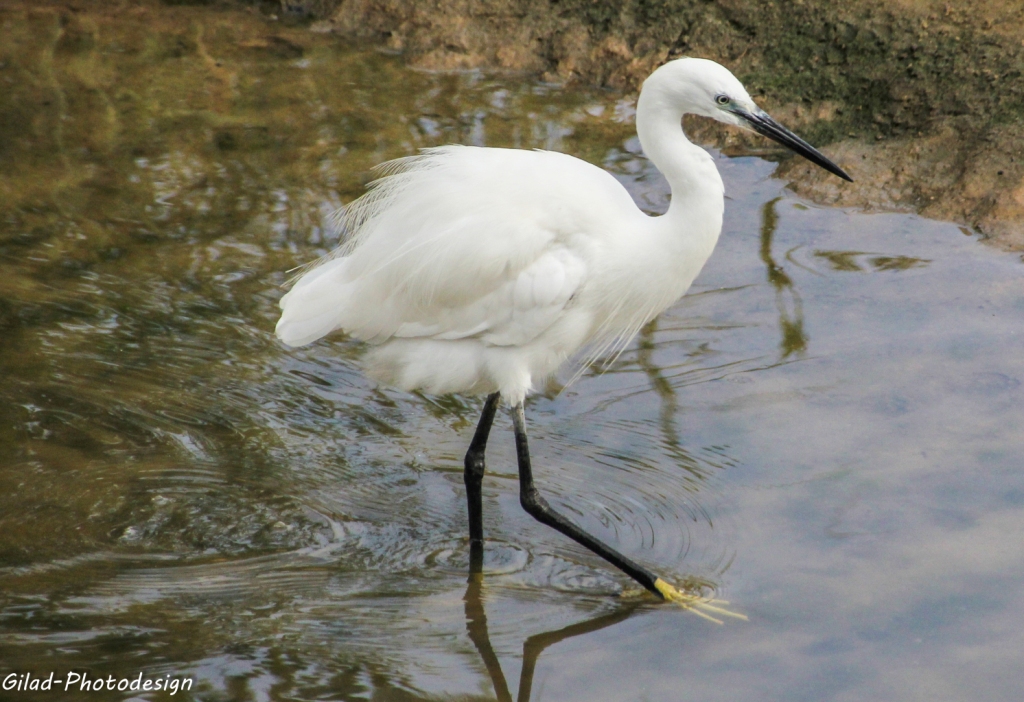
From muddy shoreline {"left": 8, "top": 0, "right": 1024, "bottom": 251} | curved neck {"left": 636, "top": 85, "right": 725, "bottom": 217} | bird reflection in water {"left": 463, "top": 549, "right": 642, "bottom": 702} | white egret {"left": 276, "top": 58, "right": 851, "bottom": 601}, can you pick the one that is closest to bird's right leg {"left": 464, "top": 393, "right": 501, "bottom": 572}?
white egret {"left": 276, "top": 58, "right": 851, "bottom": 601}

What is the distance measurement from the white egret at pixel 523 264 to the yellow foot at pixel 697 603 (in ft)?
0.04

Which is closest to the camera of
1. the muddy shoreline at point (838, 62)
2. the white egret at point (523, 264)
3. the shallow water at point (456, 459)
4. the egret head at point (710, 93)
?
the shallow water at point (456, 459)

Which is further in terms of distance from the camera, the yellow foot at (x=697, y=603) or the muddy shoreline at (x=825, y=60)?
the muddy shoreline at (x=825, y=60)

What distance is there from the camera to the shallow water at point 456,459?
10.6 feet

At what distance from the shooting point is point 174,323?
4.73 metres

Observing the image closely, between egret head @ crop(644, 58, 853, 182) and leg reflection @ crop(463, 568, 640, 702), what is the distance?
60.9 inches

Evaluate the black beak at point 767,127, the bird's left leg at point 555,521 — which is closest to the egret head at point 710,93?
the black beak at point 767,127

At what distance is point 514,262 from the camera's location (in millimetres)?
3545

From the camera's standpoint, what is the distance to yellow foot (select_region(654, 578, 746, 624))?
3391 millimetres

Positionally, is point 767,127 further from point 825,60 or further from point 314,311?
point 825,60

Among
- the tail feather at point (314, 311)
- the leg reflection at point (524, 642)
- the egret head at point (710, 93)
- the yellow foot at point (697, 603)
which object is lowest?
the leg reflection at point (524, 642)

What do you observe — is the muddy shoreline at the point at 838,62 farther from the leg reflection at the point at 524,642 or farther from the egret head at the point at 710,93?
the leg reflection at the point at 524,642

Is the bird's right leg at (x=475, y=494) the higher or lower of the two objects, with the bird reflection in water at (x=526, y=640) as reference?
higher

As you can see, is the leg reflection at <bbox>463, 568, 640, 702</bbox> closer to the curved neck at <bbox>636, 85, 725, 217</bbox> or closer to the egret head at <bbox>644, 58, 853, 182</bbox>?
the curved neck at <bbox>636, 85, 725, 217</bbox>
